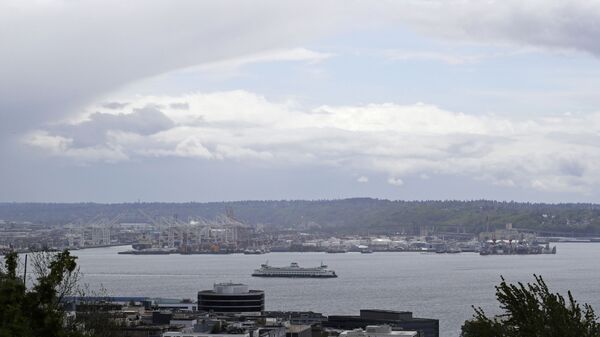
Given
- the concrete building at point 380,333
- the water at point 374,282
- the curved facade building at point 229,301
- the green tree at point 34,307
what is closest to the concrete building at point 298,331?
the concrete building at point 380,333

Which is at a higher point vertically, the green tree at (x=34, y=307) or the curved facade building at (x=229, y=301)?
the green tree at (x=34, y=307)

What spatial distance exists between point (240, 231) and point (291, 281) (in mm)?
77000

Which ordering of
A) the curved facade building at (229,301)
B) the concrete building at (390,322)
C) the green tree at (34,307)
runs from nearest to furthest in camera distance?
the green tree at (34,307)
the concrete building at (390,322)
the curved facade building at (229,301)

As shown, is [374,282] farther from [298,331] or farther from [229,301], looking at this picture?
[298,331]

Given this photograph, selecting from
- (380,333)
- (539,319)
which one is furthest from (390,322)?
(539,319)

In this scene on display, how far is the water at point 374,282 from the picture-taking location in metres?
58.6

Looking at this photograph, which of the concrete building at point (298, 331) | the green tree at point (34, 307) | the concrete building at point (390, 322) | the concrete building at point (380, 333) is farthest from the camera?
the concrete building at point (390, 322)

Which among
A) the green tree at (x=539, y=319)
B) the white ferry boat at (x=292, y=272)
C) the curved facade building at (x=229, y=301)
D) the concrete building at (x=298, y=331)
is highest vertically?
the white ferry boat at (x=292, y=272)

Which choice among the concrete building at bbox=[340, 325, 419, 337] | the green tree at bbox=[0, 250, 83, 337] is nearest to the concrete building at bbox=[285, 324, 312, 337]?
the concrete building at bbox=[340, 325, 419, 337]

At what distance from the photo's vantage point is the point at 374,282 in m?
78.6

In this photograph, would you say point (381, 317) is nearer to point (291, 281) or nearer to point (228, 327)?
point (228, 327)

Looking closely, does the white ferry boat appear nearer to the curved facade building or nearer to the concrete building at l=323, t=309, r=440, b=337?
the curved facade building

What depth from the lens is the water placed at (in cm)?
5859

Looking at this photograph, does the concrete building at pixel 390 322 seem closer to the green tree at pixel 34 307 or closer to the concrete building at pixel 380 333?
the concrete building at pixel 380 333
